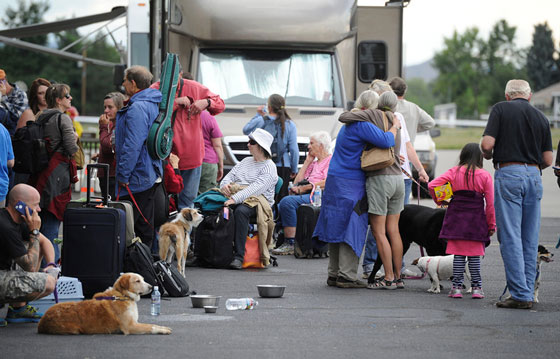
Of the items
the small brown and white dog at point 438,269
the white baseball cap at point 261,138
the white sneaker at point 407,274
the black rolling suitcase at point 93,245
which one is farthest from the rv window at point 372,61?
the black rolling suitcase at point 93,245

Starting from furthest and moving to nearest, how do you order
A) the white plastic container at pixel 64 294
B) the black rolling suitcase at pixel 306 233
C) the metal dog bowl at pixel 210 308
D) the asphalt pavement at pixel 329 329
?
the black rolling suitcase at pixel 306 233
the metal dog bowl at pixel 210 308
the white plastic container at pixel 64 294
the asphalt pavement at pixel 329 329

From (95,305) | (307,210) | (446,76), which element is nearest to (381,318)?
(95,305)

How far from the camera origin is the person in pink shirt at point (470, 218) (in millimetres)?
9391

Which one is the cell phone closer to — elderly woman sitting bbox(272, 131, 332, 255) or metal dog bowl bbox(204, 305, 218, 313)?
metal dog bowl bbox(204, 305, 218, 313)

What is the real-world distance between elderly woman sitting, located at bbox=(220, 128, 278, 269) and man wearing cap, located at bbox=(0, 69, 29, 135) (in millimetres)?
2458

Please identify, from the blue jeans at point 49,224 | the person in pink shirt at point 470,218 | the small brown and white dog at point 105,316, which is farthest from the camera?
the blue jeans at point 49,224

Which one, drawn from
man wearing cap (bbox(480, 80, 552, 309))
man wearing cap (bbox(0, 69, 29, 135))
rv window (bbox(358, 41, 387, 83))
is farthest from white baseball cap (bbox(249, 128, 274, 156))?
rv window (bbox(358, 41, 387, 83))

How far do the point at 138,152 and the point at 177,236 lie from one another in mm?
1068

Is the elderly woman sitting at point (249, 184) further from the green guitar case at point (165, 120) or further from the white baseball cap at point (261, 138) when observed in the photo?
the green guitar case at point (165, 120)

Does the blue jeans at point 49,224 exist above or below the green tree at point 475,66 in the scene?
below

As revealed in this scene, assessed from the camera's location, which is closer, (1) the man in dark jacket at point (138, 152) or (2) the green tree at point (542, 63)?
(1) the man in dark jacket at point (138, 152)

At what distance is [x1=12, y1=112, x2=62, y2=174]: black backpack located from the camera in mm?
9445

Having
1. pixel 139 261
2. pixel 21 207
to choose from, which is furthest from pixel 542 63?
pixel 21 207

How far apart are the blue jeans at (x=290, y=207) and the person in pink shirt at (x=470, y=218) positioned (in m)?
3.68
